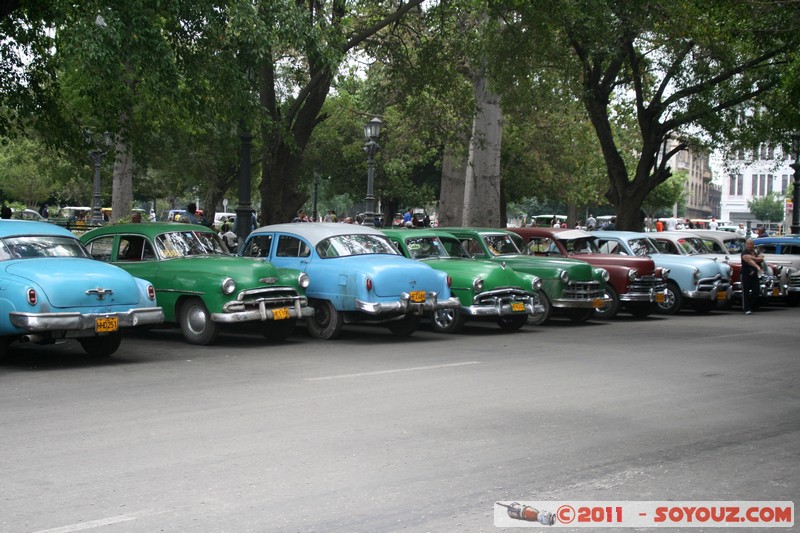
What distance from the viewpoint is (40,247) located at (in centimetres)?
1210

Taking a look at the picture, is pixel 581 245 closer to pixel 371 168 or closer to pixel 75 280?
pixel 371 168

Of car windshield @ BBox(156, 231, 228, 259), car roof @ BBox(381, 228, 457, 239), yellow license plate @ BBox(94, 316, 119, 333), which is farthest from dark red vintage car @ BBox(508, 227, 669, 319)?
yellow license plate @ BBox(94, 316, 119, 333)

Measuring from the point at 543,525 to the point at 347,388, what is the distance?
15.5 ft

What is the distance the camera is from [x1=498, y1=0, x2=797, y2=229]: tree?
23.0 m

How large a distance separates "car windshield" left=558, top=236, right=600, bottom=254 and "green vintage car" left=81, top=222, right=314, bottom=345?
24.3ft

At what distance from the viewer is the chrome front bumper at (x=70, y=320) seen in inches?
424

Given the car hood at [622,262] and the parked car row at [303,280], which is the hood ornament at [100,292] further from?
the car hood at [622,262]

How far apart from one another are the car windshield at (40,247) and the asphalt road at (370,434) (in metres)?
1.27

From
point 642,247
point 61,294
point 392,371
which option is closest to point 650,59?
point 642,247

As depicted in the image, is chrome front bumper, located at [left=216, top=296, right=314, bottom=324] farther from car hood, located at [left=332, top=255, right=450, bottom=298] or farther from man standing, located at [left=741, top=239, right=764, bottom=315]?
man standing, located at [left=741, top=239, right=764, bottom=315]

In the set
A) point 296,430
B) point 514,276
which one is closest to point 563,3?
point 514,276

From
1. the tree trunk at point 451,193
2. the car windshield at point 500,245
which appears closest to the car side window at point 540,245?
the car windshield at point 500,245

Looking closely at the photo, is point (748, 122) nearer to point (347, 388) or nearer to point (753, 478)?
point (347, 388)

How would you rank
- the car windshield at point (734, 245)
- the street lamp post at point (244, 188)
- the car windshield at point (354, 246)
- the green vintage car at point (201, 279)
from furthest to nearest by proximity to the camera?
the car windshield at point (734, 245) → the street lamp post at point (244, 188) → the car windshield at point (354, 246) → the green vintage car at point (201, 279)
